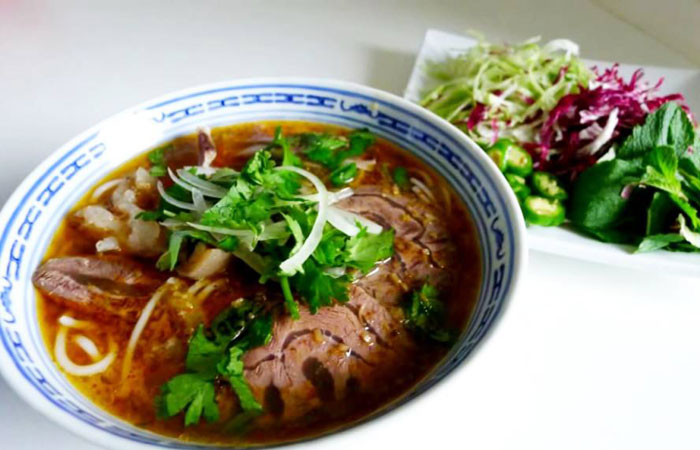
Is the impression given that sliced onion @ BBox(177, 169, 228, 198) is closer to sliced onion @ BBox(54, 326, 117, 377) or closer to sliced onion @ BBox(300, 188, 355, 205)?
sliced onion @ BBox(300, 188, 355, 205)

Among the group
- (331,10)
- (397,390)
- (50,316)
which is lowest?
(397,390)

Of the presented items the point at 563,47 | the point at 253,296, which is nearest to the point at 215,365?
the point at 253,296

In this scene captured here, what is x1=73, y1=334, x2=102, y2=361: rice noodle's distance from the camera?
4.04 feet

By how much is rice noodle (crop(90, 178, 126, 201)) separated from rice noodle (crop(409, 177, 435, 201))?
29.9 inches

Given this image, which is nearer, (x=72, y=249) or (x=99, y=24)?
(x=72, y=249)

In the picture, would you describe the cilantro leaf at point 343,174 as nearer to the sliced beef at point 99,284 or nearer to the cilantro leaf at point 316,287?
the cilantro leaf at point 316,287

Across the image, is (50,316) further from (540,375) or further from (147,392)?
(540,375)

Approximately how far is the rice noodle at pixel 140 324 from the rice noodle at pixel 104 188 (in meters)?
0.34

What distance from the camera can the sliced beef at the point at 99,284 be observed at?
127 centimetres

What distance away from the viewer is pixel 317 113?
1655 mm

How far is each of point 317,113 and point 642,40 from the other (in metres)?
1.75

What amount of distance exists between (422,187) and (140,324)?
765 mm

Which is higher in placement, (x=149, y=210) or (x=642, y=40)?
(x=642, y=40)

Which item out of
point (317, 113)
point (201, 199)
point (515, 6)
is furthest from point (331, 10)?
point (201, 199)
